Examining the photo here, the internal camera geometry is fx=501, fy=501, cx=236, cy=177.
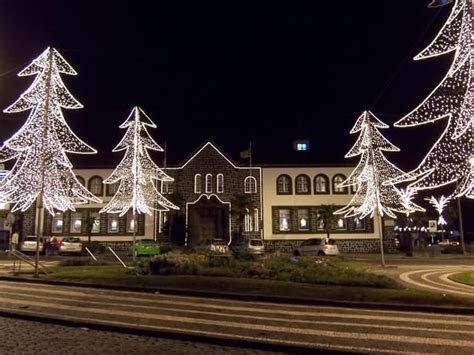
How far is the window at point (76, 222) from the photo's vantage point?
47.3 metres

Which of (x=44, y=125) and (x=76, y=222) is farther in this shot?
(x=76, y=222)

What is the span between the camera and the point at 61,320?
10141mm

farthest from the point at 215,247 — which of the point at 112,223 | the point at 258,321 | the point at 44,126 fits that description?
the point at 112,223

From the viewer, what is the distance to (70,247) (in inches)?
1437

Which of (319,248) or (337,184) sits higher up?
(337,184)

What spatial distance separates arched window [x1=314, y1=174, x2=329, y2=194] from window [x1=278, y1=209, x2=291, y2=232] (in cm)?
348

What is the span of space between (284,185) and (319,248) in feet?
44.0

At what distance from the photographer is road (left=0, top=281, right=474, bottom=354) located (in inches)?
334

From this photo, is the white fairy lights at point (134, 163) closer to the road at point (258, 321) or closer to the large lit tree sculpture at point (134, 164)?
the large lit tree sculpture at point (134, 164)

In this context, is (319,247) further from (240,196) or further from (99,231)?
(99,231)

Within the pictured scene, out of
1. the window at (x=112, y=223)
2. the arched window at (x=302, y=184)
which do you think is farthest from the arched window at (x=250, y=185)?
the window at (x=112, y=223)

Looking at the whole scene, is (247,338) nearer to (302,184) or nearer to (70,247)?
(70,247)

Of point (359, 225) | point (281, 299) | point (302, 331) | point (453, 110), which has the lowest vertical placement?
point (302, 331)

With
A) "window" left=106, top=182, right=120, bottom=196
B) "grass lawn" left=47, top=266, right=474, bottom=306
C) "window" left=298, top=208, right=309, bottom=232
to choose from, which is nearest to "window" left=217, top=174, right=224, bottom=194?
"window" left=298, top=208, right=309, bottom=232
